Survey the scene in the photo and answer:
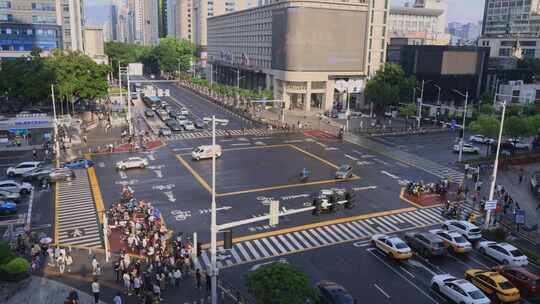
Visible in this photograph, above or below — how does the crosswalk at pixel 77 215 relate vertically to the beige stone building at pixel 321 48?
below

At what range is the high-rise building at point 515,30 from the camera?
6299 inches

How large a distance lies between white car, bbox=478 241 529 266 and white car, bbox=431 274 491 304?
7022mm

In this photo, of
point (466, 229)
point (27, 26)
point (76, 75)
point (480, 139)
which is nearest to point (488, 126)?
point (480, 139)

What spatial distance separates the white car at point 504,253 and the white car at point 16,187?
138 feet

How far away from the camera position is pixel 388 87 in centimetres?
9762

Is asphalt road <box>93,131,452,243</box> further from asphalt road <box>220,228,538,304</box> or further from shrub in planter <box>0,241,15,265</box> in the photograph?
shrub in planter <box>0,241,15,265</box>

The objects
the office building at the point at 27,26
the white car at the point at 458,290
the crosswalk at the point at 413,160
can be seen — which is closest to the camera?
the white car at the point at 458,290

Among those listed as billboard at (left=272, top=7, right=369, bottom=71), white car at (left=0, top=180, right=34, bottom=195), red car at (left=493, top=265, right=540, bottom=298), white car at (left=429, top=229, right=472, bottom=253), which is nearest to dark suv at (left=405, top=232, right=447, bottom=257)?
white car at (left=429, top=229, right=472, bottom=253)

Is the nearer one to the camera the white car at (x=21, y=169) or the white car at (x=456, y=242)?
the white car at (x=456, y=242)

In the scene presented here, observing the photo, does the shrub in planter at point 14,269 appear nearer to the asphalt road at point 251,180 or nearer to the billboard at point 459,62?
the asphalt road at point 251,180

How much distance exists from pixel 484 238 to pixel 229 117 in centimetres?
6872

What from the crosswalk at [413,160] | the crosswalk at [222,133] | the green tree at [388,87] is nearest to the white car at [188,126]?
the crosswalk at [222,133]

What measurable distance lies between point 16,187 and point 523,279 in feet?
144

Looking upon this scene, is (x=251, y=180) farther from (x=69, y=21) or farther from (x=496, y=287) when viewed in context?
(x=69, y=21)
